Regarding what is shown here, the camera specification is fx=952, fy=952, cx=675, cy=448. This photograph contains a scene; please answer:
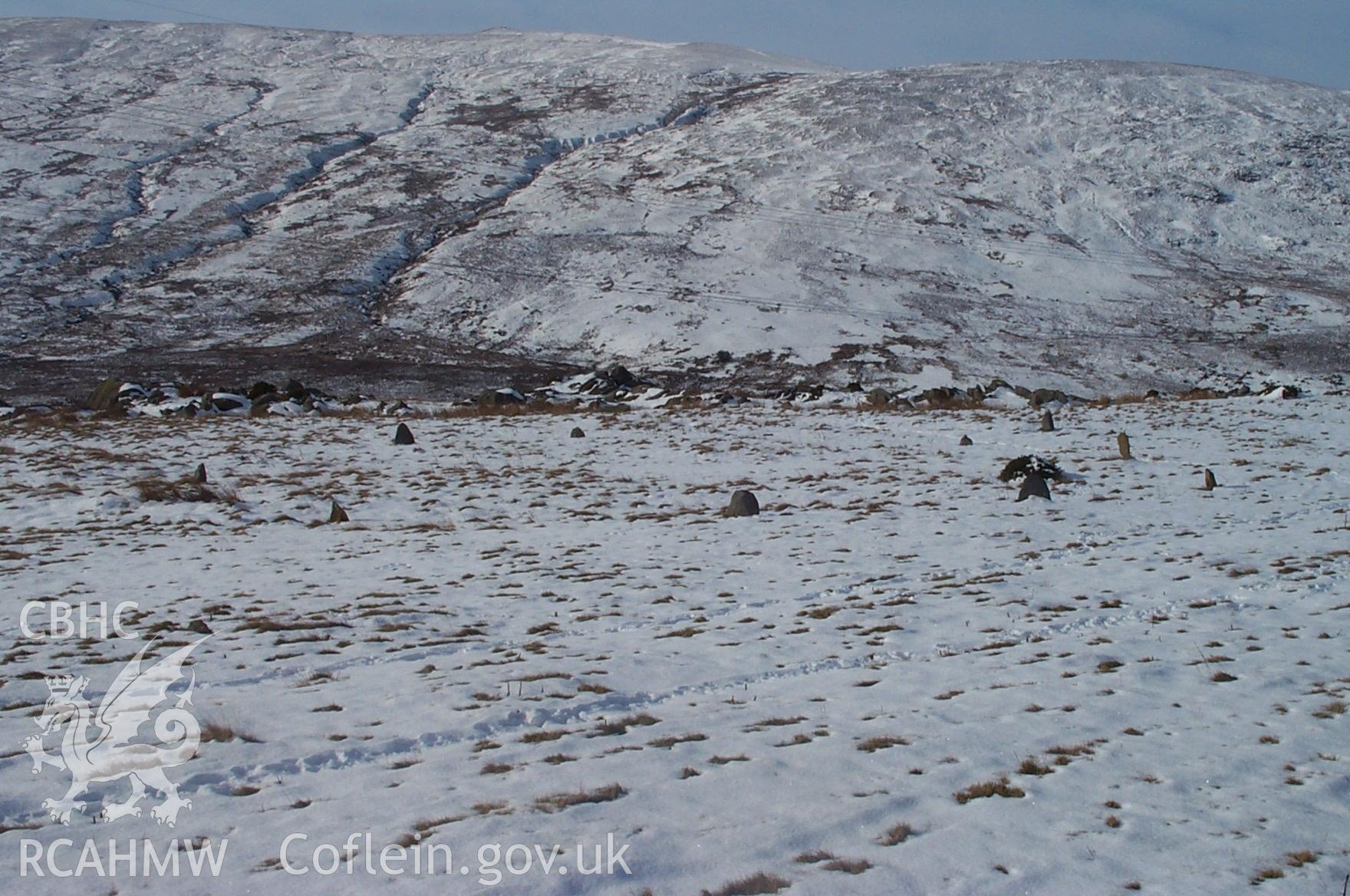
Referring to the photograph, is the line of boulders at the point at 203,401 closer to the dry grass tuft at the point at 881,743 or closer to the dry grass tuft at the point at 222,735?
the dry grass tuft at the point at 222,735

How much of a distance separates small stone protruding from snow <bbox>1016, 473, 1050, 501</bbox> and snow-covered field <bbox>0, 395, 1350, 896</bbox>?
384 millimetres

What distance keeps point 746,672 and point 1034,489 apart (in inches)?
467

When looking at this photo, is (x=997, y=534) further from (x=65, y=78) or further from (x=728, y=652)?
(x=65, y=78)

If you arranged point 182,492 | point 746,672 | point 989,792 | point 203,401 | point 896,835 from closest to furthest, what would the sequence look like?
point 896,835
point 989,792
point 746,672
point 182,492
point 203,401

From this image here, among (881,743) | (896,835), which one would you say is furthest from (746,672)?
(896,835)

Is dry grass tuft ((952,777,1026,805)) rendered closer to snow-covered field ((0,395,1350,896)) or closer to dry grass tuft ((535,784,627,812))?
snow-covered field ((0,395,1350,896))

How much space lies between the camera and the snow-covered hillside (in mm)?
69562

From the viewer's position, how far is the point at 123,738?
7.79m

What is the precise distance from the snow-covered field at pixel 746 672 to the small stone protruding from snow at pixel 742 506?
2.31 ft

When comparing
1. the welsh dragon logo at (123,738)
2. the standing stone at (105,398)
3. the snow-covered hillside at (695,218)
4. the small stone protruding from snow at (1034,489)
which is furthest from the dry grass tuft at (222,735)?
the snow-covered hillside at (695,218)

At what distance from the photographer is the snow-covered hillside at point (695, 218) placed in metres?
69.6

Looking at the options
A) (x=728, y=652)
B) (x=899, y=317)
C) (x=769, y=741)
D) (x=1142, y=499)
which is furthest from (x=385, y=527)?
(x=899, y=317)

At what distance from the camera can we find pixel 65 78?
13362 centimetres

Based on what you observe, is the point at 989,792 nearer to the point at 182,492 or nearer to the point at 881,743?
the point at 881,743
